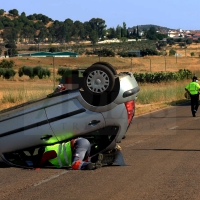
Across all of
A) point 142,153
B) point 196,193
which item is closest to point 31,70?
point 142,153

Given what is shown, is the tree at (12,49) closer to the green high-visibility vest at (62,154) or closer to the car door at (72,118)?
the green high-visibility vest at (62,154)

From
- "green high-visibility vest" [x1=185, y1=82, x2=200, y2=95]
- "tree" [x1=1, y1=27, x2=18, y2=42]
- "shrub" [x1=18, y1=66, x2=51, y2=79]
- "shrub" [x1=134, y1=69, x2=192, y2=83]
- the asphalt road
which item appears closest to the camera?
the asphalt road

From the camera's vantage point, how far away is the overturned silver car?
833 cm

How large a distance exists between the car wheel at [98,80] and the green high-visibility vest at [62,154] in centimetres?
96

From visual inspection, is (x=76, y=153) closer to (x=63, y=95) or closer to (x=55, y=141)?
(x=55, y=141)

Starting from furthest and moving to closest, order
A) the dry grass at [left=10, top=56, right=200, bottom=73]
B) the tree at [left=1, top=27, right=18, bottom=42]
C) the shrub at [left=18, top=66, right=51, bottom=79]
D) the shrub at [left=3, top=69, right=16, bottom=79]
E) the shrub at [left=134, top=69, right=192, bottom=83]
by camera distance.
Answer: the tree at [left=1, top=27, right=18, bottom=42], the dry grass at [left=10, top=56, right=200, bottom=73], the shrub at [left=18, top=66, right=51, bottom=79], the shrub at [left=3, top=69, right=16, bottom=79], the shrub at [left=134, top=69, right=192, bottom=83]

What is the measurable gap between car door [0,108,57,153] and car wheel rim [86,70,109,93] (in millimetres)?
833

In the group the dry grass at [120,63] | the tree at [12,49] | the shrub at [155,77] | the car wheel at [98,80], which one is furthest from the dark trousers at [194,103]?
the tree at [12,49]

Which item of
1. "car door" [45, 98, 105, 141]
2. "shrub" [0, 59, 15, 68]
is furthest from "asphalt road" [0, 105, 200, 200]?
"shrub" [0, 59, 15, 68]

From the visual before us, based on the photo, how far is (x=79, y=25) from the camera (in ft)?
605

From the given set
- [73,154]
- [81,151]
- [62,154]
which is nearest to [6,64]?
→ [62,154]

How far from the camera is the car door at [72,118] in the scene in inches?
328

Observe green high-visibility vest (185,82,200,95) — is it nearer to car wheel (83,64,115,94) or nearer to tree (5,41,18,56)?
car wheel (83,64,115,94)

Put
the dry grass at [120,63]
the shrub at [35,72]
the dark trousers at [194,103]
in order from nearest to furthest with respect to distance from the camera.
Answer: the dark trousers at [194,103] → the shrub at [35,72] → the dry grass at [120,63]
